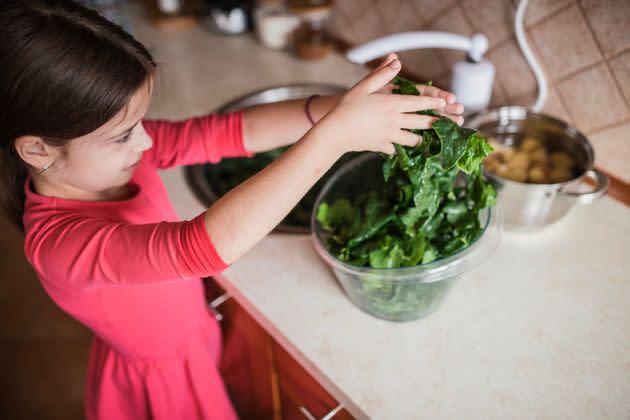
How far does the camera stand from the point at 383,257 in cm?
73

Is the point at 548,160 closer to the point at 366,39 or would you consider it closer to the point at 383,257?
the point at 383,257

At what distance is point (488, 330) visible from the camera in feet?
2.57

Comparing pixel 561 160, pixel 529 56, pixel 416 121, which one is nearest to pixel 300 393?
pixel 416 121

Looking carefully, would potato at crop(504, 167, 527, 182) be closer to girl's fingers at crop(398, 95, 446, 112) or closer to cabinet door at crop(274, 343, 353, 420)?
girl's fingers at crop(398, 95, 446, 112)

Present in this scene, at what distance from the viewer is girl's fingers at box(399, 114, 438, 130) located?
1.93 feet

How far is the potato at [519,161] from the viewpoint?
94 cm

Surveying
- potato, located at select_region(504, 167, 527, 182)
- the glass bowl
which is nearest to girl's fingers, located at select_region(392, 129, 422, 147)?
the glass bowl

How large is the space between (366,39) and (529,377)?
1024 mm

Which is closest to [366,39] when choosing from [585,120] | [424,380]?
[585,120]

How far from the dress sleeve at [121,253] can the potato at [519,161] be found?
2.06ft

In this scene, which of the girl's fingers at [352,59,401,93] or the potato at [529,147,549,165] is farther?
the potato at [529,147,549,165]

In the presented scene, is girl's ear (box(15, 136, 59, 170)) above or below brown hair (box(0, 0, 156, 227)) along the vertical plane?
below

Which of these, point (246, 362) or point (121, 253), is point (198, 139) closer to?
point (121, 253)

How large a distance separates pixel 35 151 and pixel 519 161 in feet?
2.72
